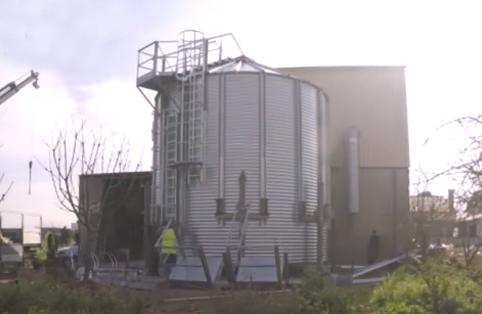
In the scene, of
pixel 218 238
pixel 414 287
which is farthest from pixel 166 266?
pixel 414 287

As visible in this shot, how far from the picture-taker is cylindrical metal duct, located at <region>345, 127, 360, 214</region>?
32562 millimetres

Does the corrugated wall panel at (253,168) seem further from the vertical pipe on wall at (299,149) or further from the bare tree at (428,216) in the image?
the bare tree at (428,216)

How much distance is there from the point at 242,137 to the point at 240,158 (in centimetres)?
73

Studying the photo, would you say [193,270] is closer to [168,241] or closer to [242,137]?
[168,241]

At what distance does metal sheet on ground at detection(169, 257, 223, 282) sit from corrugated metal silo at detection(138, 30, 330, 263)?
63cm

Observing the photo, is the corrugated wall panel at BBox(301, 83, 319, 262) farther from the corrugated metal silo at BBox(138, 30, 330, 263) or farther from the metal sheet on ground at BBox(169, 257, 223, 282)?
the metal sheet on ground at BBox(169, 257, 223, 282)

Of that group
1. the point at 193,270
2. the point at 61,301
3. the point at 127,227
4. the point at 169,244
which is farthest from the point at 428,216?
the point at 61,301

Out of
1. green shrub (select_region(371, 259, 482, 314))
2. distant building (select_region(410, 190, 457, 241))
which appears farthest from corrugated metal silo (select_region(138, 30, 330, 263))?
distant building (select_region(410, 190, 457, 241))

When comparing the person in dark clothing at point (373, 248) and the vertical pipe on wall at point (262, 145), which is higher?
the vertical pipe on wall at point (262, 145)

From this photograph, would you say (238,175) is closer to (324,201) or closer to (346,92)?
(324,201)

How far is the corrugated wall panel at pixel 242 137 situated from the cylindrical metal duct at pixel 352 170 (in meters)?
9.63

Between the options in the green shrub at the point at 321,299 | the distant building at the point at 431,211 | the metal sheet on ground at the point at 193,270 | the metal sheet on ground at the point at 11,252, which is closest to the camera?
the green shrub at the point at 321,299

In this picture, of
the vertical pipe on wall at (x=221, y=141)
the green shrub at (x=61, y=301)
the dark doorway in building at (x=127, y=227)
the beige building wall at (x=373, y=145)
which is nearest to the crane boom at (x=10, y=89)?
the dark doorway in building at (x=127, y=227)

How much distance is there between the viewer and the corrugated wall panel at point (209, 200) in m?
23.8
